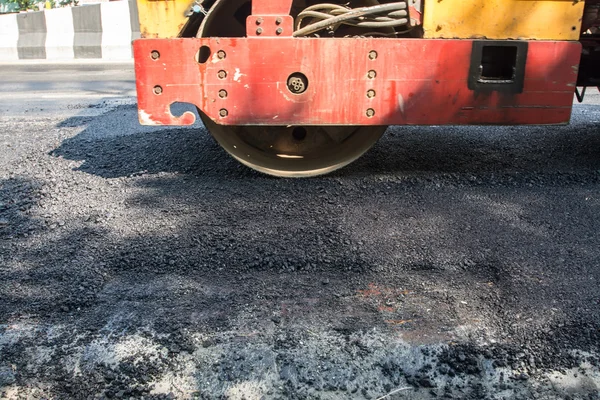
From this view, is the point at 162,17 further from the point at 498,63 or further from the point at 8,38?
the point at 8,38

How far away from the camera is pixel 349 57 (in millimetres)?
3365

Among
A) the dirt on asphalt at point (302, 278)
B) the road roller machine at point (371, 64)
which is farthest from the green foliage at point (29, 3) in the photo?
the road roller machine at point (371, 64)

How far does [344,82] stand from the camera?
3.40 m

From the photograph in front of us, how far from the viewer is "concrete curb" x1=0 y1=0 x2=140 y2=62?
1216 cm

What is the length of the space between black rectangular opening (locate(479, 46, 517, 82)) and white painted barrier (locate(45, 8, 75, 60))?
10.7 meters

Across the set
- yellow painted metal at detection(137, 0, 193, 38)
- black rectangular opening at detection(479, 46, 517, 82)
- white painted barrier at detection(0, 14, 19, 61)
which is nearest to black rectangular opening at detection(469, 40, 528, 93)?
black rectangular opening at detection(479, 46, 517, 82)

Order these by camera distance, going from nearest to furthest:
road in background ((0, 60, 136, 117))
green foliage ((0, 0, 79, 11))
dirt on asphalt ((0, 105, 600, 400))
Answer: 1. dirt on asphalt ((0, 105, 600, 400))
2. road in background ((0, 60, 136, 117))
3. green foliage ((0, 0, 79, 11))

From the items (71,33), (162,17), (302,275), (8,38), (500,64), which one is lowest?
(302,275)

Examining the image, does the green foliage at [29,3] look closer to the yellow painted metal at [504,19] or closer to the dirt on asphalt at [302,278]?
the dirt on asphalt at [302,278]

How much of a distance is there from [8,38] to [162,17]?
1062cm

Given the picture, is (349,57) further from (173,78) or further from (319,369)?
(319,369)

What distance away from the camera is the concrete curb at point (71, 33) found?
1216 centimetres

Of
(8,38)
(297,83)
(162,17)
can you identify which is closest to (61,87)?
(8,38)

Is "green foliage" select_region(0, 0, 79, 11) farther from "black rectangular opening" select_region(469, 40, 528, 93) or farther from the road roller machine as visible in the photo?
"black rectangular opening" select_region(469, 40, 528, 93)
